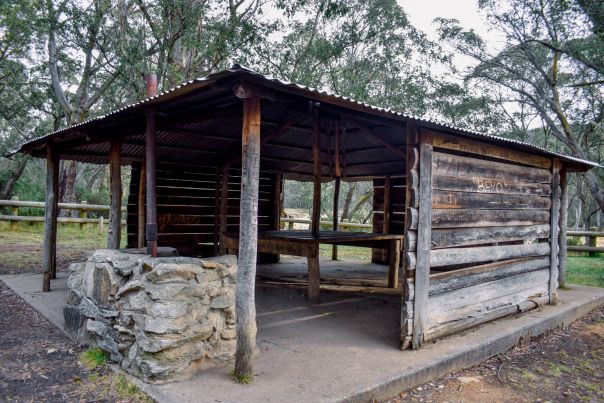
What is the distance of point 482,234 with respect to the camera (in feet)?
18.0

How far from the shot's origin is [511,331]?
5277 mm

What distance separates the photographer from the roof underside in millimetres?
3801

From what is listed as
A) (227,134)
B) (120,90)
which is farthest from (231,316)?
(120,90)

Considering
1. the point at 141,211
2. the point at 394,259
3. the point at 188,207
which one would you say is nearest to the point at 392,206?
the point at 394,259

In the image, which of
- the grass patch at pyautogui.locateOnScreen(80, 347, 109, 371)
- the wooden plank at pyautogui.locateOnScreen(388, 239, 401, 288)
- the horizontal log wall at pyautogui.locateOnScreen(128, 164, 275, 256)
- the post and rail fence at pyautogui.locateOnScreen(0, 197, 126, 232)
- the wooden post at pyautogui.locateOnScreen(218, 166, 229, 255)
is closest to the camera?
the grass patch at pyautogui.locateOnScreen(80, 347, 109, 371)

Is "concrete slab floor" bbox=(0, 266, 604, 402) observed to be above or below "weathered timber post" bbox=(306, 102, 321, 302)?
below

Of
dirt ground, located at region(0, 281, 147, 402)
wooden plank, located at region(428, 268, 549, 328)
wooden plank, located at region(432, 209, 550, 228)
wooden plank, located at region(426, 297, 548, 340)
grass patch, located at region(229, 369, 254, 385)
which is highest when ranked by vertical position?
wooden plank, located at region(432, 209, 550, 228)

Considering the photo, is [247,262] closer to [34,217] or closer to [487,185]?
[487,185]

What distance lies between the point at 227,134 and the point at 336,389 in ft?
15.6

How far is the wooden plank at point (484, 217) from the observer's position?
488 cm

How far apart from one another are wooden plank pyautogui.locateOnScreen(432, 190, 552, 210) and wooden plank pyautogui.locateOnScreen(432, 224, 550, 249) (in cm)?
27

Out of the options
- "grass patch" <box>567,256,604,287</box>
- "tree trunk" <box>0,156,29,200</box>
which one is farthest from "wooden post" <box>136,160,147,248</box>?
"tree trunk" <box>0,156,29,200</box>

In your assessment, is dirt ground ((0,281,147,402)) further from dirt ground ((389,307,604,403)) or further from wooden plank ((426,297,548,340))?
wooden plank ((426,297,548,340))

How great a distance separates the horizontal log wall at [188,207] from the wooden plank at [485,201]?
206 inches
